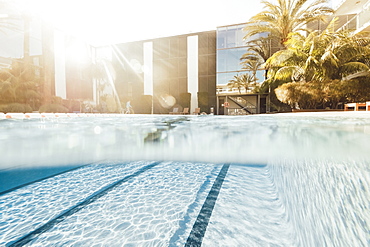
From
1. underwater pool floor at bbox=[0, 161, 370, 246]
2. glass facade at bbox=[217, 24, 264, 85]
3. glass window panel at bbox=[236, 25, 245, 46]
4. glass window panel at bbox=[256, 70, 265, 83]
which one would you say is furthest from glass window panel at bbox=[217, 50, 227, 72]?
underwater pool floor at bbox=[0, 161, 370, 246]

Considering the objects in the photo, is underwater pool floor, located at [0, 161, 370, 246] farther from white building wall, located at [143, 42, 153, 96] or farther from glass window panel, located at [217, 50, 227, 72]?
white building wall, located at [143, 42, 153, 96]

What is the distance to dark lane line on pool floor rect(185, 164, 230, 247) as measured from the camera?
1462 mm

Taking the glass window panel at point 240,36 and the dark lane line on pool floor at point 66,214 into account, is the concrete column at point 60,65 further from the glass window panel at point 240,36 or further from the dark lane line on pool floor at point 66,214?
the dark lane line on pool floor at point 66,214

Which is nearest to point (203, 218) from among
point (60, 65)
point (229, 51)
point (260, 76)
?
Answer: point (260, 76)

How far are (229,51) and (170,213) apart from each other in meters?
16.6

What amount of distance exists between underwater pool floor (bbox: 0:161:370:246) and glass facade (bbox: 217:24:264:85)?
14.9 meters

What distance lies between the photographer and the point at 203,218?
172cm

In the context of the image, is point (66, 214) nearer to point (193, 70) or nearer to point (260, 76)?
point (260, 76)

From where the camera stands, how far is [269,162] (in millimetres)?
3363

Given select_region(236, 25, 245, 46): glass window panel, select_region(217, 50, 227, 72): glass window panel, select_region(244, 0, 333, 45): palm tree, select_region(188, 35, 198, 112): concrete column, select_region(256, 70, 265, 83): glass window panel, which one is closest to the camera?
select_region(244, 0, 333, 45): palm tree

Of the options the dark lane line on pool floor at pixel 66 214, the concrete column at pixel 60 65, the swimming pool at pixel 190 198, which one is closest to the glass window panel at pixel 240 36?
the swimming pool at pixel 190 198

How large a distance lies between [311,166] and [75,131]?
556cm

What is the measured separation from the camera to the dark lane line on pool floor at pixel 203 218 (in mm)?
1462

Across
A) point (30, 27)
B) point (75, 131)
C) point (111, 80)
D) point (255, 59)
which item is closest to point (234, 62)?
point (255, 59)
